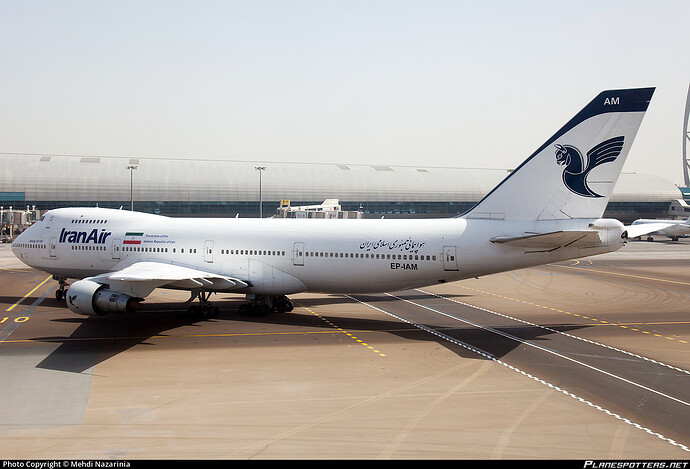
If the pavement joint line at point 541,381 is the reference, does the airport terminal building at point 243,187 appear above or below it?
above

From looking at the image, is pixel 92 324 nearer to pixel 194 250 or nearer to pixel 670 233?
pixel 194 250

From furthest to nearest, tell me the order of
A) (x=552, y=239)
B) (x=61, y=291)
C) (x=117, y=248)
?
(x=61, y=291)
(x=117, y=248)
(x=552, y=239)

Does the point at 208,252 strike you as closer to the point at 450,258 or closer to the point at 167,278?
the point at 167,278

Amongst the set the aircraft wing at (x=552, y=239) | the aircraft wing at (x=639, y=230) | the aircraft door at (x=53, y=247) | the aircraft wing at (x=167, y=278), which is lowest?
the aircraft wing at (x=167, y=278)

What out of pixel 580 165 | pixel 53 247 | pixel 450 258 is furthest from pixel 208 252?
pixel 580 165

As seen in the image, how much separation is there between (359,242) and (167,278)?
9.29 meters

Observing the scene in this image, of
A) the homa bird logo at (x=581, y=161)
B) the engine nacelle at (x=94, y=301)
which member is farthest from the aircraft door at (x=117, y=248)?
the homa bird logo at (x=581, y=161)

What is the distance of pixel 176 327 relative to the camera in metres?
28.8

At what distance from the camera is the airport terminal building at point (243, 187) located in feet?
346

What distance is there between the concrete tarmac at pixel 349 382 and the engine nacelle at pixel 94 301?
1.21 metres

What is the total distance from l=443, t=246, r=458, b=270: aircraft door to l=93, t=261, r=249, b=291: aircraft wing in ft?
33.9

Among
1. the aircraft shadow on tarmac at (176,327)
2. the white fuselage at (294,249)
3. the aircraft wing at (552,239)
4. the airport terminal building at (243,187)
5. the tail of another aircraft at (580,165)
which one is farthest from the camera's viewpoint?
the airport terminal building at (243,187)

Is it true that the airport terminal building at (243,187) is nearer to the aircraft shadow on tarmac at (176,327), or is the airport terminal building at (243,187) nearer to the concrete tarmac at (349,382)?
the aircraft shadow on tarmac at (176,327)

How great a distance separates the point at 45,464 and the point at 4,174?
10661cm
